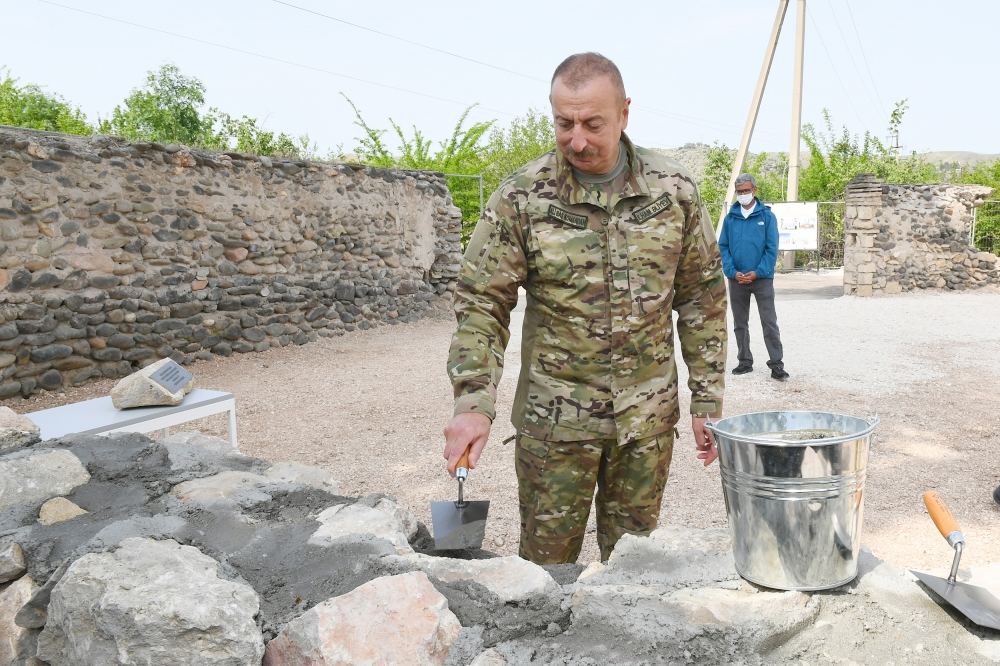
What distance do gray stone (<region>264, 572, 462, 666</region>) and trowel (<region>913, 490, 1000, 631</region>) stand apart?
872 mm

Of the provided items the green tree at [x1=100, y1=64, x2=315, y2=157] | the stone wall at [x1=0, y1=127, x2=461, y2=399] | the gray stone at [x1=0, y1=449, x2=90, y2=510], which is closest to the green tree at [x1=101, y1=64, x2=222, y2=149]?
the green tree at [x1=100, y1=64, x2=315, y2=157]

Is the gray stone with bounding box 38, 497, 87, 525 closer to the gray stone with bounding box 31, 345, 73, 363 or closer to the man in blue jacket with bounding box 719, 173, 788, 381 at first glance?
the gray stone with bounding box 31, 345, 73, 363

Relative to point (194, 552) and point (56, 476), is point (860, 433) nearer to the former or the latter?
point (194, 552)

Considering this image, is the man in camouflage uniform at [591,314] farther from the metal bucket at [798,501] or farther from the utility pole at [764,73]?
the utility pole at [764,73]

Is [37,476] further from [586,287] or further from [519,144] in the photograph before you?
[519,144]

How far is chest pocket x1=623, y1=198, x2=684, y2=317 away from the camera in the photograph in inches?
81.3

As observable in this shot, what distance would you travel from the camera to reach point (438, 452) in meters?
5.02

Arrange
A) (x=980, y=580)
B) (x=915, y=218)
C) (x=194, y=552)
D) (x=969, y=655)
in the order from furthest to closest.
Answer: (x=915, y=218) < (x=194, y=552) < (x=980, y=580) < (x=969, y=655)

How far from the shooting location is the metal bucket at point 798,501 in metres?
1.29

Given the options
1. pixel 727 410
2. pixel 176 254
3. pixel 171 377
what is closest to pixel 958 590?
pixel 171 377

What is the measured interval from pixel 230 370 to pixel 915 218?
12.9 meters

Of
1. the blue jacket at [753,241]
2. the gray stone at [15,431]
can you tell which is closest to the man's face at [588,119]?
the gray stone at [15,431]

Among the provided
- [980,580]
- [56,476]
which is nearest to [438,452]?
[56,476]

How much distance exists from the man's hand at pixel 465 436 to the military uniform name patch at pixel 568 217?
0.58 m
